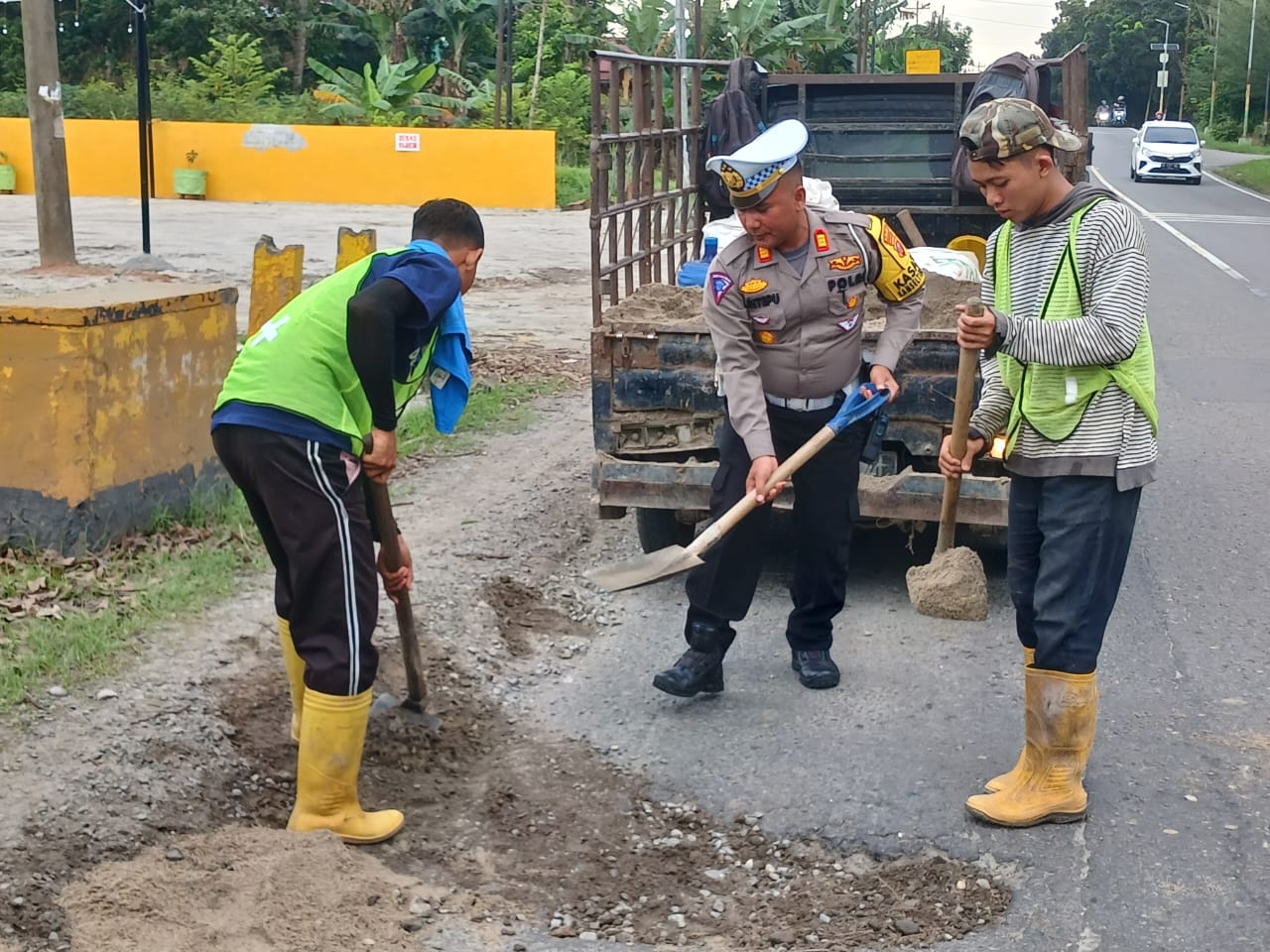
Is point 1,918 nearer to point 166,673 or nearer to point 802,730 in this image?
point 166,673

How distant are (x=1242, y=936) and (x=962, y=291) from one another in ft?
10.8

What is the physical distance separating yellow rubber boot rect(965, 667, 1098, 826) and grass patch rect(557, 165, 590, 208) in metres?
25.1

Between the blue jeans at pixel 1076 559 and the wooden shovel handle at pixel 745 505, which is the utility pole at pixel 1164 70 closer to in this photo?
the wooden shovel handle at pixel 745 505

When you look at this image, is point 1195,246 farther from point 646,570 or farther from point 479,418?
point 646,570

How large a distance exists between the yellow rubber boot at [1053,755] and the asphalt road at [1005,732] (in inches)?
2.0

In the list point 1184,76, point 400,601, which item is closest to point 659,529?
point 400,601

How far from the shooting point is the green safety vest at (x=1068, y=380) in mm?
3662

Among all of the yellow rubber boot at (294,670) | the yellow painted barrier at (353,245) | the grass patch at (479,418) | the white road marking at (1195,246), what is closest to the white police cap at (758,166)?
the yellow rubber boot at (294,670)

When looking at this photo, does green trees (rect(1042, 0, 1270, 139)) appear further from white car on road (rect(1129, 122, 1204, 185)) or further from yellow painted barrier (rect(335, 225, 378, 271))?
yellow painted barrier (rect(335, 225, 378, 271))

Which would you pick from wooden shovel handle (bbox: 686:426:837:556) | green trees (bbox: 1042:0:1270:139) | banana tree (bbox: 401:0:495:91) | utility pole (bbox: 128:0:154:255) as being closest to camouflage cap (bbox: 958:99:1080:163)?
wooden shovel handle (bbox: 686:426:837:556)

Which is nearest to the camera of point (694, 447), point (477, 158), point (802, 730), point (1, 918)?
point (1, 918)

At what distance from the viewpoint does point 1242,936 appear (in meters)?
3.29

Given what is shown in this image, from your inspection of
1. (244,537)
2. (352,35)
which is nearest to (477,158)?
(352,35)

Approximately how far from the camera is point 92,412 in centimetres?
565
